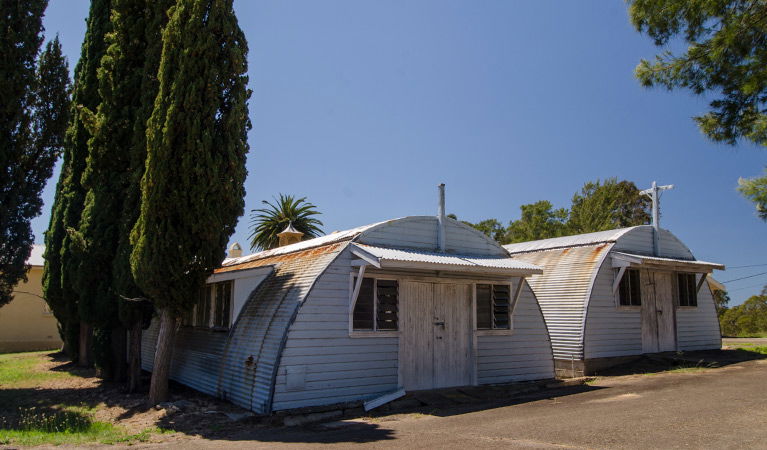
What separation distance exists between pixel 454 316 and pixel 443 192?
2690 mm

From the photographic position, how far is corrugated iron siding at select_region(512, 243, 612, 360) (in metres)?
14.7

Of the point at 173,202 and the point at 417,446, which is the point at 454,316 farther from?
the point at 173,202

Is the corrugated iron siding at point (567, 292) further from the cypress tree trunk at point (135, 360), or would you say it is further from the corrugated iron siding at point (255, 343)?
the cypress tree trunk at point (135, 360)

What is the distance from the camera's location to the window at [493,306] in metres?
12.2

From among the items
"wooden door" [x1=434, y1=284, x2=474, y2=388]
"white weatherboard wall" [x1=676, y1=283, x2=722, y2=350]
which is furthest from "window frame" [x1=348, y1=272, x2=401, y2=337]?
"white weatherboard wall" [x1=676, y1=283, x2=722, y2=350]

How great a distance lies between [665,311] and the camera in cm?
1650

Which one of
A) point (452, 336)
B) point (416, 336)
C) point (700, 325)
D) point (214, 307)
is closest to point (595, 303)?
point (700, 325)

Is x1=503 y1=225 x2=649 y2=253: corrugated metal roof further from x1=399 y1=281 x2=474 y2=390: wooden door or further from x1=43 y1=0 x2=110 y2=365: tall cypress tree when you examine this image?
x1=43 y1=0 x2=110 y2=365: tall cypress tree

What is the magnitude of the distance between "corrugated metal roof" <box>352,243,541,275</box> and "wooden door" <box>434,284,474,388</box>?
0.71m

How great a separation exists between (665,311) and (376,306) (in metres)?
10.3

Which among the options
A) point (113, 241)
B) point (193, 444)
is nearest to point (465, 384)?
point (193, 444)

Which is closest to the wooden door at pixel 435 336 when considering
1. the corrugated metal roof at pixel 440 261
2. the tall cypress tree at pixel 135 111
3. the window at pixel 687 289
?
the corrugated metal roof at pixel 440 261

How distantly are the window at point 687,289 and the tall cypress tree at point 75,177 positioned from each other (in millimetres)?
16572

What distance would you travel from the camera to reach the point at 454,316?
11727 millimetres
